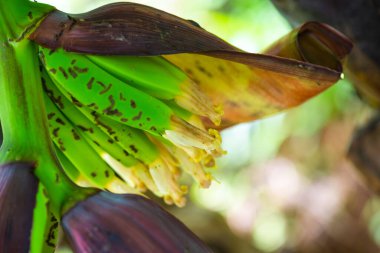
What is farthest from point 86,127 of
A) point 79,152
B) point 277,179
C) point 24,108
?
point 277,179

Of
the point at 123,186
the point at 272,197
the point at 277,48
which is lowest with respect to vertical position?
the point at 272,197

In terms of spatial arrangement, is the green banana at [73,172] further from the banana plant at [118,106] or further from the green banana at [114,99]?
the green banana at [114,99]

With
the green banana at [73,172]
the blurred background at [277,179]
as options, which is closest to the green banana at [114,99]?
the green banana at [73,172]

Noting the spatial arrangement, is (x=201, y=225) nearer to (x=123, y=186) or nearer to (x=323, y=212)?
(x=323, y=212)

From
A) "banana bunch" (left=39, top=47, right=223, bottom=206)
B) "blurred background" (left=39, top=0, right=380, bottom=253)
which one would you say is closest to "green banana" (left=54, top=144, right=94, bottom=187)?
"banana bunch" (left=39, top=47, right=223, bottom=206)

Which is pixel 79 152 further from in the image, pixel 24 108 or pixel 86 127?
pixel 24 108

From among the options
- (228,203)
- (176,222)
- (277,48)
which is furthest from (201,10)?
(176,222)

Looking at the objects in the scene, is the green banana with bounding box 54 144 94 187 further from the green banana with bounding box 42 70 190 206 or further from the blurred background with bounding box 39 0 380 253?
the blurred background with bounding box 39 0 380 253

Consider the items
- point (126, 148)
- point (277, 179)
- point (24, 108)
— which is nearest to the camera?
point (24, 108)

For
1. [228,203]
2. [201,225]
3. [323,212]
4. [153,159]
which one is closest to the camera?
[153,159]
